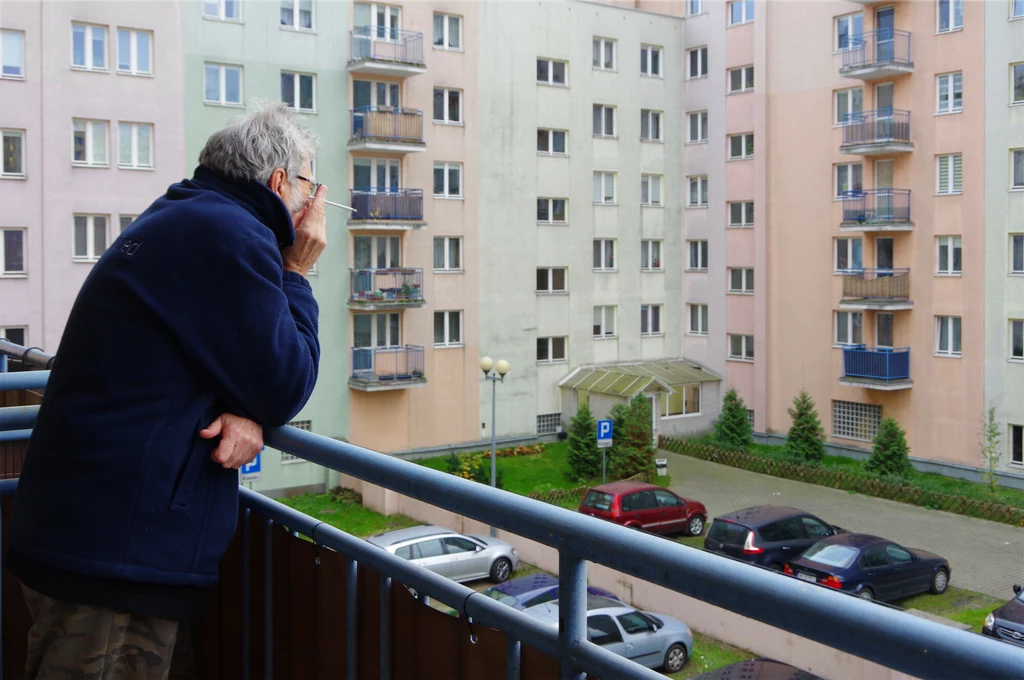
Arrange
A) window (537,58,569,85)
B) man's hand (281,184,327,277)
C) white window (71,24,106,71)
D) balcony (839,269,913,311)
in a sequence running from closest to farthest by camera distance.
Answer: man's hand (281,184,327,277) → white window (71,24,106,71) → balcony (839,269,913,311) → window (537,58,569,85)

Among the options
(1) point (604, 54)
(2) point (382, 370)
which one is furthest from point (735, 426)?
(1) point (604, 54)

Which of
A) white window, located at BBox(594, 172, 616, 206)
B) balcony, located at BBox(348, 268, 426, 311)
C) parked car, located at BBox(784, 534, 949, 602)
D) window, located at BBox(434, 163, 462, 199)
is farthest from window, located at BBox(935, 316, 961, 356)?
balcony, located at BBox(348, 268, 426, 311)

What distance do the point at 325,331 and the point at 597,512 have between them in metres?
8.34

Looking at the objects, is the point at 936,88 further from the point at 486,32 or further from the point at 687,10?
the point at 486,32

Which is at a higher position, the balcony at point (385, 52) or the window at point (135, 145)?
the balcony at point (385, 52)

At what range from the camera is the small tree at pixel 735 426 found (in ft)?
91.9

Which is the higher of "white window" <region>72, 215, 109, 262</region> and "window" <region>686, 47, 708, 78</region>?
"window" <region>686, 47, 708, 78</region>

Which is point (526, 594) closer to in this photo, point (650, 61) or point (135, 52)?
point (135, 52)

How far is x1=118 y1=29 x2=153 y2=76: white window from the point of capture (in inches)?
870

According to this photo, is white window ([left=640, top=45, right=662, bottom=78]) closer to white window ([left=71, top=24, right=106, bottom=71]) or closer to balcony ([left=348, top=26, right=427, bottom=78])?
balcony ([left=348, top=26, right=427, bottom=78])

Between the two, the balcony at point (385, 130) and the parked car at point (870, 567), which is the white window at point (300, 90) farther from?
the parked car at point (870, 567)

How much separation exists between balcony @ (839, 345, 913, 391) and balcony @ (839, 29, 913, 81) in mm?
6449

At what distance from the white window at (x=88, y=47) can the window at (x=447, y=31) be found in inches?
304

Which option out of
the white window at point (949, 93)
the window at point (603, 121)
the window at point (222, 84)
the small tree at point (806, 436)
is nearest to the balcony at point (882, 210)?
the white window at point (949, 93)
